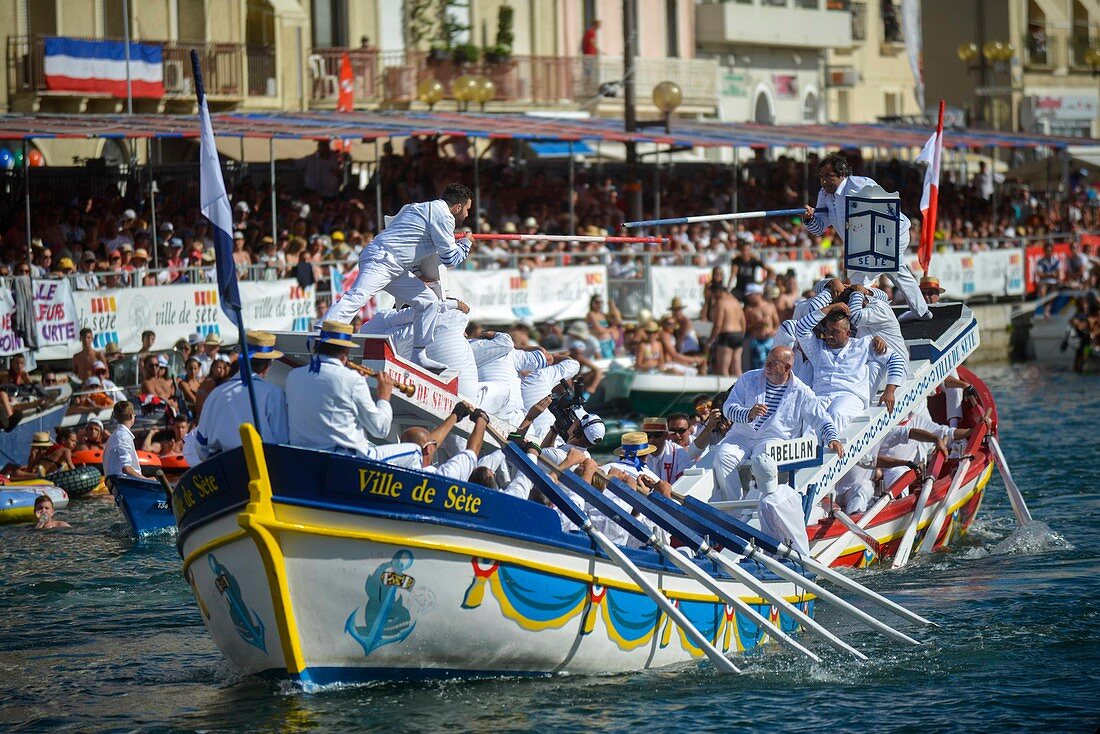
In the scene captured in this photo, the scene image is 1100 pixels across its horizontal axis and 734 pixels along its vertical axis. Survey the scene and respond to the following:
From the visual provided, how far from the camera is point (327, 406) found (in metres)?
10.2

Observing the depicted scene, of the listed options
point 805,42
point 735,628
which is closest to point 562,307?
point 735,628

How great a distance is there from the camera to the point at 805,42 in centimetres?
5075

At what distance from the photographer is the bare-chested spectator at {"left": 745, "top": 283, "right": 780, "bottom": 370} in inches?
966

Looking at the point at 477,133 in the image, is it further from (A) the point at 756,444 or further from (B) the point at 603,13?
(B) the point at 603,13

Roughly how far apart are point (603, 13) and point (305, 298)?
2336 centimetres

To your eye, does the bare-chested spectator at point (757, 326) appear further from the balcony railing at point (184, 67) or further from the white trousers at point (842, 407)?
the balcony railing at point (184, 67)

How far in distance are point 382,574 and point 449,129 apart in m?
18.2

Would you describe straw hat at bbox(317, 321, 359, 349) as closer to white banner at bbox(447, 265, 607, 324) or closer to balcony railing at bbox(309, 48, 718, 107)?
white banner at bbox(447, 265, 607, 324)

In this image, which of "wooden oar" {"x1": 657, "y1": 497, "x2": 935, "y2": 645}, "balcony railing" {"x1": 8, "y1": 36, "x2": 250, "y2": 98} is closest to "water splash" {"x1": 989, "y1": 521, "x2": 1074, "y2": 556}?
"wooden oar" {"x1": 657, "y1": 497, "x2": 935, "y2": 645}

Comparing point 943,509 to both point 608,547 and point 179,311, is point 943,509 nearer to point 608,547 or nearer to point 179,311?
point 608,547

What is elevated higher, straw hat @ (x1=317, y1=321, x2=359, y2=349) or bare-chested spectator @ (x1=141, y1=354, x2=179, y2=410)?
straw hat @ (x1=317, y1=321, x2=359, y2=349)

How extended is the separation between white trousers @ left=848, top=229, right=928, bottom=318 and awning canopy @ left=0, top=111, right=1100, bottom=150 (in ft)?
35.1

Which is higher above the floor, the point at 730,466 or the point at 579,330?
the point at 579,330

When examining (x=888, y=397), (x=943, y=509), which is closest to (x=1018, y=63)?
(x=943, y=509)
